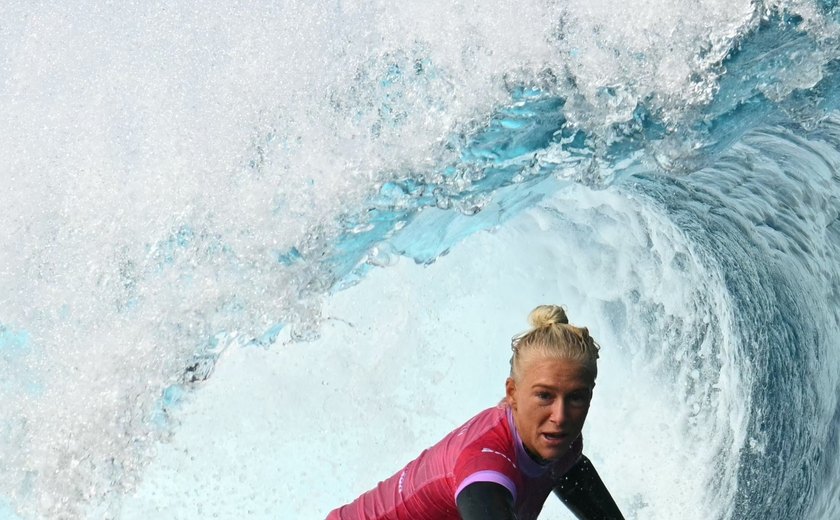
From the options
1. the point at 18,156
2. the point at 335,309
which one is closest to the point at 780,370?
the point at 335,309

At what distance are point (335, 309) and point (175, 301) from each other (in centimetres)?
91

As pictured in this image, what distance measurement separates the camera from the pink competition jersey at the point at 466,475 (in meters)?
1.99

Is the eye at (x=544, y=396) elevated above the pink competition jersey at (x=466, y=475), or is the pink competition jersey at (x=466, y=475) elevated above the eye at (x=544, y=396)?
the eye at (x=544, y=396)

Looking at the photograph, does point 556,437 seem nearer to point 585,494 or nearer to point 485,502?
point 485,502

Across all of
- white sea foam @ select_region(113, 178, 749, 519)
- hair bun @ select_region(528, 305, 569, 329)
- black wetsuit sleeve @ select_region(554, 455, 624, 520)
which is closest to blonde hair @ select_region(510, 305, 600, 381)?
hair bun @ select_region(528, 305, 569, 329)

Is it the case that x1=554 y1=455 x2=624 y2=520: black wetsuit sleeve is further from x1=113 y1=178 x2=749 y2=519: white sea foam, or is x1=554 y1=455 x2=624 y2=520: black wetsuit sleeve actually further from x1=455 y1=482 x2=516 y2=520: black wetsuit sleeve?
x1=113 y1=178 x2=749 y2=519: white sea foam

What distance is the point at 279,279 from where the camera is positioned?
3.95 meters

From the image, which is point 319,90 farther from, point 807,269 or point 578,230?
point 807,269

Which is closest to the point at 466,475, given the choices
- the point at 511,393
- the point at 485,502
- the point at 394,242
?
the point at 485,502

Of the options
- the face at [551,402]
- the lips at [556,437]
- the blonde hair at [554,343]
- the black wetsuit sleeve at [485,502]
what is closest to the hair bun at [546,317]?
the blonde hair at [554,343]

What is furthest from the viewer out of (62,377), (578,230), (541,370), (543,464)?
(578,230)

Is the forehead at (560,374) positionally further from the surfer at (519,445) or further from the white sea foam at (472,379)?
the white sea foam at (472,379)

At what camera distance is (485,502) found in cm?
190

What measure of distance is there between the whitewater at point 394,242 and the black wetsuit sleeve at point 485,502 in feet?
6.76
